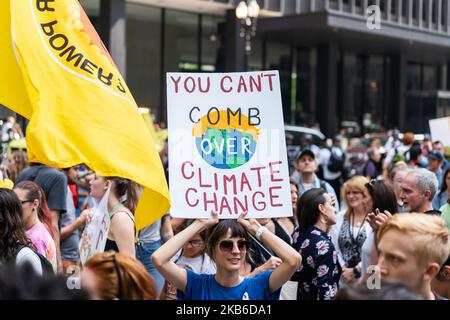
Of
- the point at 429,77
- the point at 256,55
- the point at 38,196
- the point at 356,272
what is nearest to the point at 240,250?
the point at 38,196

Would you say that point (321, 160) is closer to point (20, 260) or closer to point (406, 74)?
point (20, 260)

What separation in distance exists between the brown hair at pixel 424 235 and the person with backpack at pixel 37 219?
2625mm

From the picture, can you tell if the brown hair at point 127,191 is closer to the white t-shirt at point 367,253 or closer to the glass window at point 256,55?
the white t-shirt at point 367,253

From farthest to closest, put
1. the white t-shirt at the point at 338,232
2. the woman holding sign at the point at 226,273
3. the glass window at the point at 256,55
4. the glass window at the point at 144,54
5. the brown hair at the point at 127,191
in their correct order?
the glass window at the point at 256,55 → the glass window at the point at 144,54 → the white t-shirt at the point at 338,232 → the brown hair at the point at 127,191 → the woman holding sign at the point at 226,273

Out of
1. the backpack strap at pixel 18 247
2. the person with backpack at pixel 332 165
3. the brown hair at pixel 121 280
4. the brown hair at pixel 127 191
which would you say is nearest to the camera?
the brown hair at pixel 121 280

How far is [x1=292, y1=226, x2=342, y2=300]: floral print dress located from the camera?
5660 millimetres

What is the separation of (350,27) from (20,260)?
26436 mm

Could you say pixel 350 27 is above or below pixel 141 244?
above

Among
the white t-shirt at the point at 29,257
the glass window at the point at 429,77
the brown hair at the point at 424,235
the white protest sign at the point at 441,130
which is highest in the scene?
the glass window at the point at 429,77

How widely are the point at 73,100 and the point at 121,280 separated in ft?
6.94

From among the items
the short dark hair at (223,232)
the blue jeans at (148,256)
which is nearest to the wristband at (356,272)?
the blue jeans at (148,256)

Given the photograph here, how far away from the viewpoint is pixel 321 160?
56.7 ft

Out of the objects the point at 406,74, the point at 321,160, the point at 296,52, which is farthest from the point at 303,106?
the point at 321,160

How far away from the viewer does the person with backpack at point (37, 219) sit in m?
5.41
